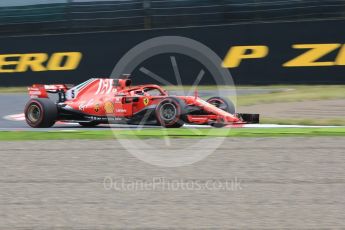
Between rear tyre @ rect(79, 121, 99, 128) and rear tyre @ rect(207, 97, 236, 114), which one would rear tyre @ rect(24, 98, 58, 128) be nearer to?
rear tyre @ rect(79, 121, 99, 128)

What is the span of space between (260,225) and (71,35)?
13815mm

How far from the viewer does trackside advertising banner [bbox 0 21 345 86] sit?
15.8 meters

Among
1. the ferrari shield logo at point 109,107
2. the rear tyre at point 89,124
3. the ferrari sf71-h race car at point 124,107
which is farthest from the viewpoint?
the rear tyre at point 89,124

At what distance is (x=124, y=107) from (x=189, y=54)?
5.96 m

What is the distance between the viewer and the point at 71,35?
1794cm

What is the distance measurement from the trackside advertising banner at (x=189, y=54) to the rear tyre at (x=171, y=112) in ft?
17.8

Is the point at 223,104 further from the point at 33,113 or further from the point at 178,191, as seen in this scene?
the point at 178,191

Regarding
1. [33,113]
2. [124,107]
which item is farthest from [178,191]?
[33,113]

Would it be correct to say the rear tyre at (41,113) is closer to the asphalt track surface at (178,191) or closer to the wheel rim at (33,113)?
the wheel rim at (33,113)

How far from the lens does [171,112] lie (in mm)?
11242

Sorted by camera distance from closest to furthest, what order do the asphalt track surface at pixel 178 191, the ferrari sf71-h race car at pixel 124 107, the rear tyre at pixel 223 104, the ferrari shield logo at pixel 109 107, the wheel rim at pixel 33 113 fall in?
the asphalt track surface at pixel 178 191
the ferrari sf71-h race car at pixel 124 107
the rear tyre at pixel 223 104
the ferrari shield logo at pixel 109 107
the wheel rim at pixel 33 113

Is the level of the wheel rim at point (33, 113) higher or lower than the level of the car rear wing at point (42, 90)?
lower

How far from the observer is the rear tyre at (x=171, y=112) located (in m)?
11.1

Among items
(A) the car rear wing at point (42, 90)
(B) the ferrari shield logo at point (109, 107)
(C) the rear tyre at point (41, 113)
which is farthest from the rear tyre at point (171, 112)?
(A) the car rear wing at point (42, 90)
